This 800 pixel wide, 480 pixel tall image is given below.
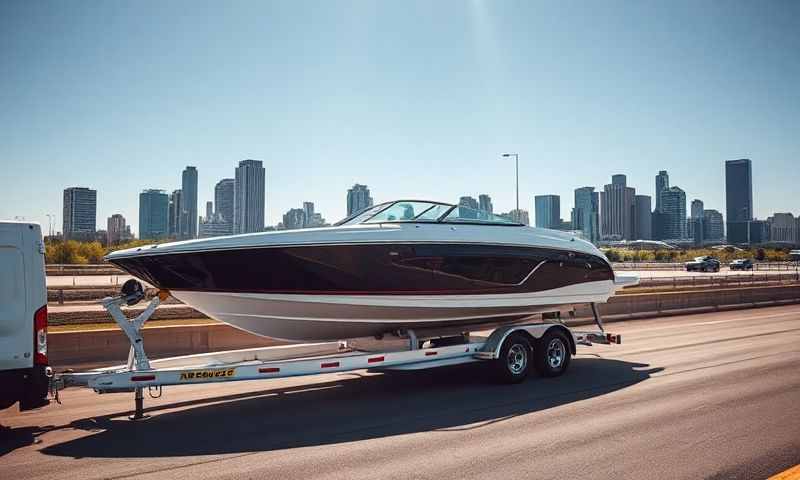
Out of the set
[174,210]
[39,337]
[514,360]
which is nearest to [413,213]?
[514,360]

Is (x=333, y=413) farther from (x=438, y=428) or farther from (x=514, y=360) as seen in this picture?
(x=514, y=360)

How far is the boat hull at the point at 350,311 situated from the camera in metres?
8.91

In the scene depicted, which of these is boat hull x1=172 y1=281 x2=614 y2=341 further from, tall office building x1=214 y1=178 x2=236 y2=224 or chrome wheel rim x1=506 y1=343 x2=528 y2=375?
tall office building x1=214 y1=178 x2=236 y2=224

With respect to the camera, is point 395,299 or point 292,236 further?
point 395,299

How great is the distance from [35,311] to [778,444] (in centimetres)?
827

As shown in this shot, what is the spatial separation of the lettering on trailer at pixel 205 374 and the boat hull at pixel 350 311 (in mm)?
1249

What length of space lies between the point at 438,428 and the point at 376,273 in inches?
112

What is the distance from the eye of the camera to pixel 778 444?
6586mm

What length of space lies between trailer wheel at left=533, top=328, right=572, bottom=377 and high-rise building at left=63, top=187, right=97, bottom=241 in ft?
479

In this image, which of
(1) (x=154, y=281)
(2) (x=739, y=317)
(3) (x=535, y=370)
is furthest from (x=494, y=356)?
(2) (x=739, y=317)

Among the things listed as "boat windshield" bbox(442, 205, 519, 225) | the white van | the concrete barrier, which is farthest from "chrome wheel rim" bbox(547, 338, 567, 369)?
the white van

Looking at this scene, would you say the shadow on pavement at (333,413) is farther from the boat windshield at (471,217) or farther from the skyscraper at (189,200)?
the skyscraper at (189,200)

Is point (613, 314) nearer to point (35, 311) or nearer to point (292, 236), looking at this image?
point (292, 236)

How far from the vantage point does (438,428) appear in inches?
292
